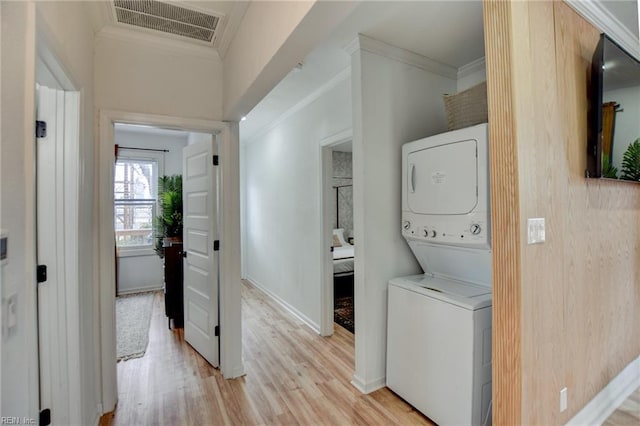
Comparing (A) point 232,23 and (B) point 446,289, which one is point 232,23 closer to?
(A) point 232,23

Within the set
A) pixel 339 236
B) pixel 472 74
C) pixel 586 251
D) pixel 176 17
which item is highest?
pixel 176 17

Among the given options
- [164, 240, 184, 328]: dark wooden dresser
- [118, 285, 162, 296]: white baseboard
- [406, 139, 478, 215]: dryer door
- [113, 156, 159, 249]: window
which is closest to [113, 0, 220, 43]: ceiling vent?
[406, 139, 478, 215]: dryer door

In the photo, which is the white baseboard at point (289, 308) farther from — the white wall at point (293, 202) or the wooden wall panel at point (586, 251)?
the wooden wall panel at point (586, 251)

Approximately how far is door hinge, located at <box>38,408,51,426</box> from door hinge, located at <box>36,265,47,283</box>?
63cm

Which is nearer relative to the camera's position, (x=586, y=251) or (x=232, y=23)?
(x=586, y=251)

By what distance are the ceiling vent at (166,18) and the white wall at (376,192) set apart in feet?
3.50

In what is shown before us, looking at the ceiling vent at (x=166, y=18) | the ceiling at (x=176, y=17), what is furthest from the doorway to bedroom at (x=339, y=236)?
the ceiling vent at (x=166, y=18)

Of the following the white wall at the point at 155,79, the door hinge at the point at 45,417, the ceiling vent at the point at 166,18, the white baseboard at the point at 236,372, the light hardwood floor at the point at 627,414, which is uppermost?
the ceiling vent at the point at 166,18

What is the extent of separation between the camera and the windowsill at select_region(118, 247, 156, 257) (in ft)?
16.2

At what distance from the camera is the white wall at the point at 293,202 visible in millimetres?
3236

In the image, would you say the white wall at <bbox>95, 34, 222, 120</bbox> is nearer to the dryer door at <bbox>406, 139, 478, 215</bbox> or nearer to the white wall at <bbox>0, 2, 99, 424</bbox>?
the white wall at <bbox>0, 2, 99, 424</bbox>

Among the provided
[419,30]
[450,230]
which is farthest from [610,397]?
[419,30]

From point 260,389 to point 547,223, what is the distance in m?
2.14

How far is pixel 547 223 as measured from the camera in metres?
1.38
